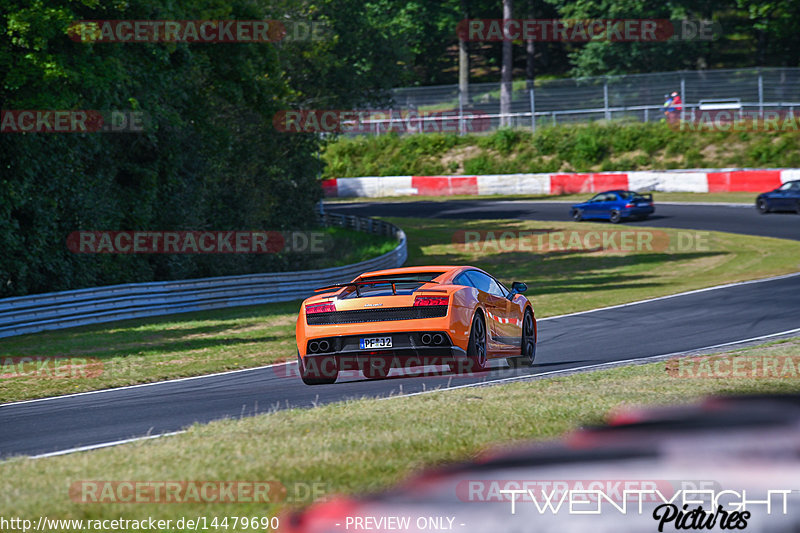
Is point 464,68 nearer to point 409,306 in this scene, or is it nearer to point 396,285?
point 396,285

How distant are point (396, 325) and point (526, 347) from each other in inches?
118

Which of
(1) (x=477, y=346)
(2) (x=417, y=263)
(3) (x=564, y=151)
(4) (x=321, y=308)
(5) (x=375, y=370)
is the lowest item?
(2) (x=417, y=263)

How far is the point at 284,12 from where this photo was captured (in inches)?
1529

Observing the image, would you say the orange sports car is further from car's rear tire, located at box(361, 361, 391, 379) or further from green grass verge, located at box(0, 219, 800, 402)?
green grass verge, located at box(0, 219, 800, 402)

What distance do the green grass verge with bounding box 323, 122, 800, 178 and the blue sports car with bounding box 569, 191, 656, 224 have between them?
1080 centimetres

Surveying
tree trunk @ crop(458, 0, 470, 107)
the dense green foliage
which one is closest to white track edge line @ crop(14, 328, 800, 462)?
the dense green foliage

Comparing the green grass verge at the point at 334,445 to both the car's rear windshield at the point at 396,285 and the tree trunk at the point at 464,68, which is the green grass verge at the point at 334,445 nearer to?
the car's rear windshield at the point at 396,285

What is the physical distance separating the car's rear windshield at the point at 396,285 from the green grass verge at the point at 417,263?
3701mm

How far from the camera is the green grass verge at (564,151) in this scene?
146 feet

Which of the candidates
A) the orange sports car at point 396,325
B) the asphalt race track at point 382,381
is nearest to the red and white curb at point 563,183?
the asphalt race track at point 382,381

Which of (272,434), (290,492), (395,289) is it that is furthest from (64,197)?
(290,492)

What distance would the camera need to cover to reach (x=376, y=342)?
9.80 meters

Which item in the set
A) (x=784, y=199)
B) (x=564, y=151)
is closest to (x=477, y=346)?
(x=784, y=199)

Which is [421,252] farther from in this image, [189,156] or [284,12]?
[284,12]
